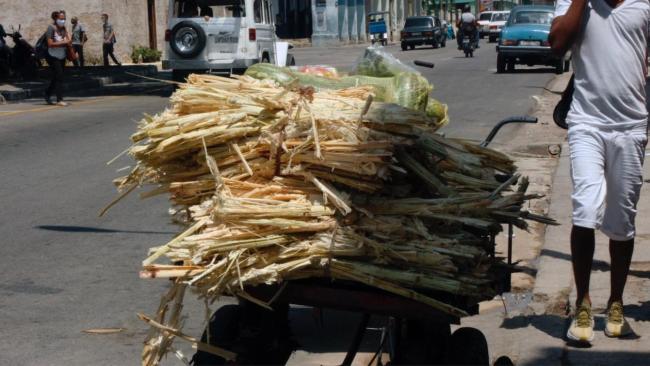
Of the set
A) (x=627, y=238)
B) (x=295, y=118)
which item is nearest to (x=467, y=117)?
(x=627, y=238)

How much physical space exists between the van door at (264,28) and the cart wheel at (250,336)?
19.8m

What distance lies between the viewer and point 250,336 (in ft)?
13.5

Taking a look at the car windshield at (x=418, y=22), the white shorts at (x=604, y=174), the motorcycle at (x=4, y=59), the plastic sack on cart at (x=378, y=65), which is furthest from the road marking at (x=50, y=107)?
the car windshield at (x=418, y=22)

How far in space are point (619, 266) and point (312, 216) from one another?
2077mm

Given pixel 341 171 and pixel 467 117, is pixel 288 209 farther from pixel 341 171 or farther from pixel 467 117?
pixel 467 117

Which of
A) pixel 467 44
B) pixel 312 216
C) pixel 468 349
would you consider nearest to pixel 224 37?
pixel 467 44

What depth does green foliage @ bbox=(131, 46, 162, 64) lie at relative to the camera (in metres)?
39.7

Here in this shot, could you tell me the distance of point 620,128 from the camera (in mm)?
4980

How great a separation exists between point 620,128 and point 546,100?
15994 millimetres

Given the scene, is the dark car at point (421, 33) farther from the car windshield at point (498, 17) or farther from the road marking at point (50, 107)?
the road marking at point (50, 107)

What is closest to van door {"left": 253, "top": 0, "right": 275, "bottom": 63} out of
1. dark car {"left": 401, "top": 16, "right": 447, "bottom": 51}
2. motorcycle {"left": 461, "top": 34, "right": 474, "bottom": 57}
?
motorcycle {"left": 461, "top": 34, "right": 474, "bottom": 57}

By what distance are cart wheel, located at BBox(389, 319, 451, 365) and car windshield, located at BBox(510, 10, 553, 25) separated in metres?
26.7

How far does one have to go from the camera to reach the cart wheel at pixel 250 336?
4.09 metres

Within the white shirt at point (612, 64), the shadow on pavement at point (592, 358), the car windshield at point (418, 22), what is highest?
the white shirt at point (612, 64)
